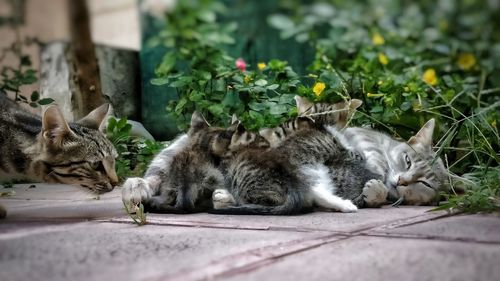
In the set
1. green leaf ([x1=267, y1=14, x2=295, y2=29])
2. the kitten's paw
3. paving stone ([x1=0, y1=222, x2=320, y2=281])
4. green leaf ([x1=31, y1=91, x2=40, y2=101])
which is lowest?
paving stone ([x1=0, y1=222, x2=320, y2=281])

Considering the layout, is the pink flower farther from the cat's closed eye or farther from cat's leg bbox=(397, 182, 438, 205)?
cat's leg bbox=(397, 182, 438, 205)

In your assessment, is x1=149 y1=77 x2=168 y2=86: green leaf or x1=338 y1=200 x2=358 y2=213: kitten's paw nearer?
x1=338 y1=200 x2=358 y2=213: kitten's paw

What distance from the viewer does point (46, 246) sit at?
164cm

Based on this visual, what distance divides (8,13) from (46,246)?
942mm

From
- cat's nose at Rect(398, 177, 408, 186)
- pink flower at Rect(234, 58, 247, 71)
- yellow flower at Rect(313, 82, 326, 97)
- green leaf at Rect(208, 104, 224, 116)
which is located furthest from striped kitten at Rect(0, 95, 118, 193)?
cat's nose at Rect(398, 177, 408, 186)

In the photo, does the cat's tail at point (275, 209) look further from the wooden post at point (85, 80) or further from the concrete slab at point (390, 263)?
the wooden post at point (85, 80)

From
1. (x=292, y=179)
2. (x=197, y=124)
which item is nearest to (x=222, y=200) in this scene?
(x=292, y=179)

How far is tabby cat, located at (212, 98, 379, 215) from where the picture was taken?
2461 mm

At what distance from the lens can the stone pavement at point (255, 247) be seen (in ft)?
4.20

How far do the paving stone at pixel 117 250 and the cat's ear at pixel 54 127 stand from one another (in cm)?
68

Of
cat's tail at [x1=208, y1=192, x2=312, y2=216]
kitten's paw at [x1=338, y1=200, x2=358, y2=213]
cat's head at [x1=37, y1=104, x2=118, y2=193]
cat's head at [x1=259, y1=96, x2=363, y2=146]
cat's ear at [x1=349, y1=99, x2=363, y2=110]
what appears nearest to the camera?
cat's tail at [x1=208, y1=192, x2=312, y2=216]

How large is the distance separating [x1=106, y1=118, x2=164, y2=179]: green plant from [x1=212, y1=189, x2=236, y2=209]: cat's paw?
0.61 metres

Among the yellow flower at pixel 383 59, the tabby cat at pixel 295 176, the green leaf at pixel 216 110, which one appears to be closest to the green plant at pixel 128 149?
the green leaf at pixel 216 110

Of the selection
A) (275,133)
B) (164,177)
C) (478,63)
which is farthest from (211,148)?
(478,63)
